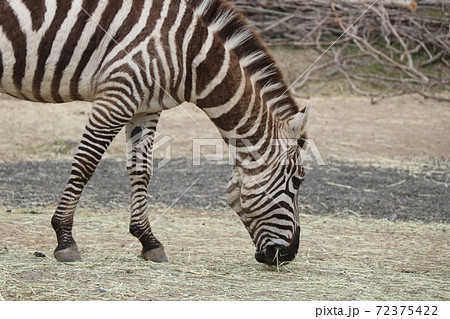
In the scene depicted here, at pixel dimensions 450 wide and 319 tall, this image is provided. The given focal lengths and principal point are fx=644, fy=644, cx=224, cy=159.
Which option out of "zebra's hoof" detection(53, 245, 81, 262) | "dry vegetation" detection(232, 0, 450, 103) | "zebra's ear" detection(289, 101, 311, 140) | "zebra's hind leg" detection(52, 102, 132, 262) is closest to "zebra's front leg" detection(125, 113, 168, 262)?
"zebra's hind leg" detection(52, 102, 132, 262)

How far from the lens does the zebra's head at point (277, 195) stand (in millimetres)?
5289

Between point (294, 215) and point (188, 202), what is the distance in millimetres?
3171

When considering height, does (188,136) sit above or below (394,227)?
above

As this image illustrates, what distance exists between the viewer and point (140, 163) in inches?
230

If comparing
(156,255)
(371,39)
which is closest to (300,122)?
(156,255)

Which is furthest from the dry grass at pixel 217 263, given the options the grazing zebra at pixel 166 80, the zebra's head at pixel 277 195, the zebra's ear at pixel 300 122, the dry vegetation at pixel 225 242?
the zebra's ear at pixel 300 122

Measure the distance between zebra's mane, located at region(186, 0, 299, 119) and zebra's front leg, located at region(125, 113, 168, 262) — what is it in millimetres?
977

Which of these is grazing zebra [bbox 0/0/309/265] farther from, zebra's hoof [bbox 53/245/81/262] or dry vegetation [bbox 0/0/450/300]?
dry vegetation [bbox 0/0/450/300]

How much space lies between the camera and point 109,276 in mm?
4918

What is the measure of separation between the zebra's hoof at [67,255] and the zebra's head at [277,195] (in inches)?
57.0

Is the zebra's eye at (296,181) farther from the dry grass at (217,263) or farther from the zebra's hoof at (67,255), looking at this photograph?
the zebra's hoof at (67,255)

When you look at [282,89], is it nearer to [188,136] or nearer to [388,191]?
[388,191]
